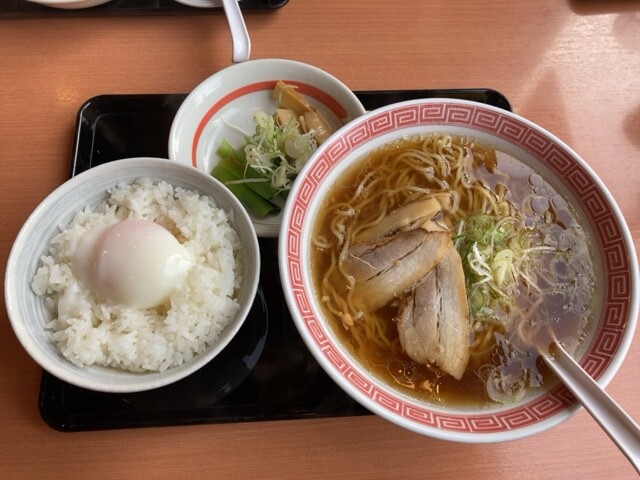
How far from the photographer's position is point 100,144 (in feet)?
5.61

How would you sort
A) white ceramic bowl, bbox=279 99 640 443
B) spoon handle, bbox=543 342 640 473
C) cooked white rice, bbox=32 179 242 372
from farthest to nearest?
cooked white rice, bbox=32 179 242 372, white ceramic bowl, bbox=279 99 640 443, spoon handle, bbox=543 342 640 473

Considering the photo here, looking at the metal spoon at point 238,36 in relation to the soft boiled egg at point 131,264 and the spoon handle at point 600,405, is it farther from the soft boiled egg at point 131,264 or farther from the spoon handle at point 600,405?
the spoon handle at point 600,405

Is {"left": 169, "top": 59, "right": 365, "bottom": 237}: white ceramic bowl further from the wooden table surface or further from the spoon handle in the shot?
the spoon handle

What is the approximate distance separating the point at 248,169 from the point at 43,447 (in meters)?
1.02

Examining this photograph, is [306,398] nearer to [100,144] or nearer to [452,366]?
[452,366]

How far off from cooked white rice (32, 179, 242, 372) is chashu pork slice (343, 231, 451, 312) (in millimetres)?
356

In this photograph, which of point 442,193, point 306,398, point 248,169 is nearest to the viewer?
point 306,398

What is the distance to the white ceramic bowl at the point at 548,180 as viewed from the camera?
44.5 inches

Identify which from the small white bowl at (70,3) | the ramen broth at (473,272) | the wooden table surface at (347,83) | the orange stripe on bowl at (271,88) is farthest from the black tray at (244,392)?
the small white bowl at (70,3)

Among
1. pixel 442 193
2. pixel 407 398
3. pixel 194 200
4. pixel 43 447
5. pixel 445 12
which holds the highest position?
pixel 445 12

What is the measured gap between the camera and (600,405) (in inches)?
42.3

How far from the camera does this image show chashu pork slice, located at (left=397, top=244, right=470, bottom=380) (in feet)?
4.22

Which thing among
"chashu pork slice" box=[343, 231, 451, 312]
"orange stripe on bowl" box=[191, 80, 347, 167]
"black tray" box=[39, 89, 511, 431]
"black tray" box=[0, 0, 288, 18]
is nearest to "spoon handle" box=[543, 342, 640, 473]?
"chashu pork slice" box=[343, 231, 451, 312]

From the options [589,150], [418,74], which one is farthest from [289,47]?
[589,150]
